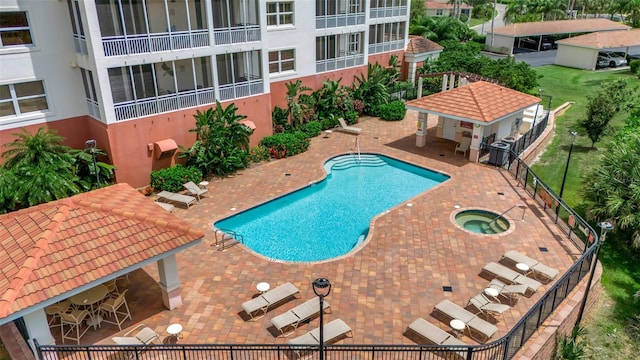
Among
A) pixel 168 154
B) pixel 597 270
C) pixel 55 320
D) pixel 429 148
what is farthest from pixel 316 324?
pixel 429 148

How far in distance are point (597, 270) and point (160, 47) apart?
19662 millimetres

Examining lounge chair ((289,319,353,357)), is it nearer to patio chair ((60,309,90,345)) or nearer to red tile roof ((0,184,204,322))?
red tile roof ((0,184,204,322))

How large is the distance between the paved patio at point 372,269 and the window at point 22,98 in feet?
24.7

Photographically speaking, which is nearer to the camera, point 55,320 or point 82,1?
point 55,320

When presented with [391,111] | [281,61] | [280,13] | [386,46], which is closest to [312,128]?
[281,61]

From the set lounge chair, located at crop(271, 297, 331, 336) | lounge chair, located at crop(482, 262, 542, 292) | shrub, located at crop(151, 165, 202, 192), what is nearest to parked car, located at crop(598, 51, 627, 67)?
lounge chair, located at crop(482, 262, 542, 292)

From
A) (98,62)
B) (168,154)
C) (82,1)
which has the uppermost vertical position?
(82,1)

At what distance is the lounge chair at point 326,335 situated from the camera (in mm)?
11586

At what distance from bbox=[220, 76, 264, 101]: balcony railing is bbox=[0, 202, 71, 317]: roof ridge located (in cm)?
1244

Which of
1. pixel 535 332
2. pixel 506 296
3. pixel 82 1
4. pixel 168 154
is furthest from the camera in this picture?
pixel 168 154

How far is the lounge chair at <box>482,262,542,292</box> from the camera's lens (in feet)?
46.3

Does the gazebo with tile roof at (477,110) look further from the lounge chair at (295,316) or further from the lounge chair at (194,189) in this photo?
the lounge chair at (295,316)

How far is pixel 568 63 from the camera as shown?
50.8 meters

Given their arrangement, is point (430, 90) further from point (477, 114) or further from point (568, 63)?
point (568, 63)
